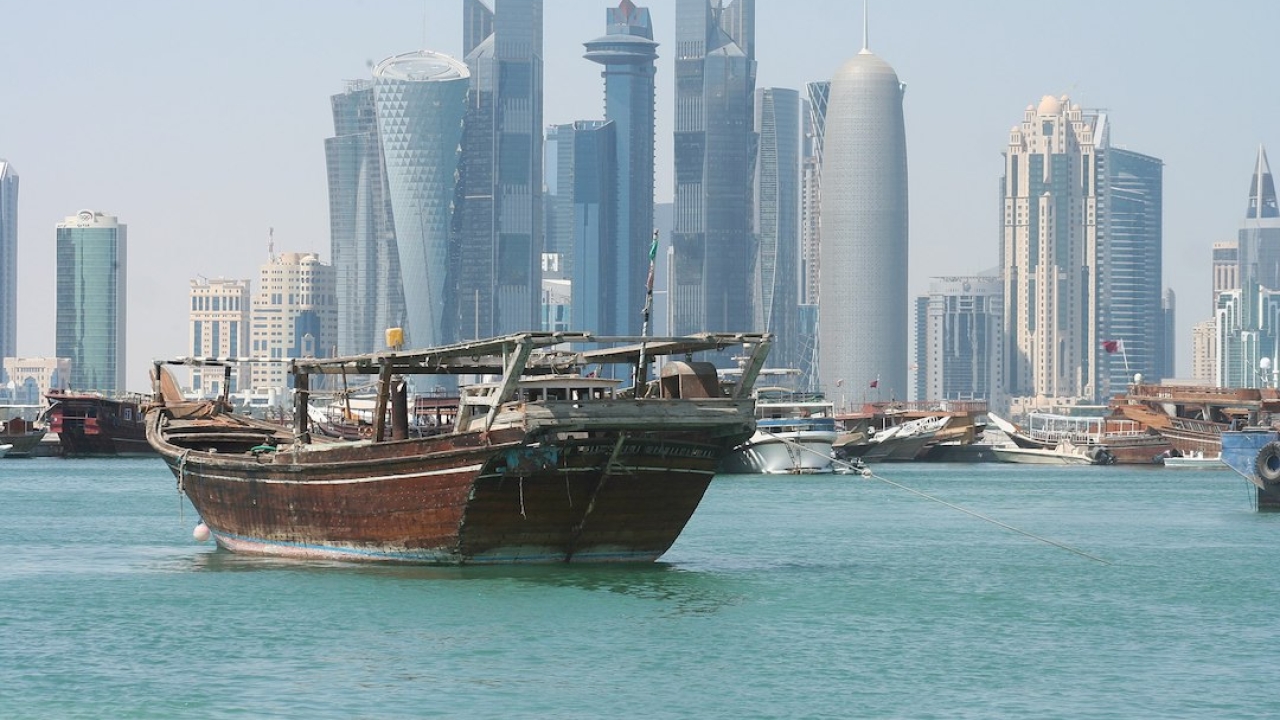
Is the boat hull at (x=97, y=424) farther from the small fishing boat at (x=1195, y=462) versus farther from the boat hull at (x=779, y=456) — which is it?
the small fishing boat at (x=1195, y=462)

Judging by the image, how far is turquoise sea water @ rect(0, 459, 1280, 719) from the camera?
29094 mm

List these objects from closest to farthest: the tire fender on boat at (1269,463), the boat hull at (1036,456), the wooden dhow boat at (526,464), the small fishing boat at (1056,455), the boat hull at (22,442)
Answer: the wooden dhow boat at (526,464), the tire fender on boat at (1269,463), the boat hull at (22,442), the small fishing boat at (1056,455), the boat hull at (1036,456)

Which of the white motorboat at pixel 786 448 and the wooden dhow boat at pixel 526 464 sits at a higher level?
the wooden dhow boat at pixel 526 464

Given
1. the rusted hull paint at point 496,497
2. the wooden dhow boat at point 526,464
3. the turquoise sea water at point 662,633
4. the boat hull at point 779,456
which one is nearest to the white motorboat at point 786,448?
the boat hull at point 779,456

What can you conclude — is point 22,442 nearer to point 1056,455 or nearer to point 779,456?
point 779,456

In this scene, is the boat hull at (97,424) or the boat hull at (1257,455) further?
the boat hull at (97,424)

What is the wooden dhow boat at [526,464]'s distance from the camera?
3844cm

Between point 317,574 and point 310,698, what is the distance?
1352 centimetres

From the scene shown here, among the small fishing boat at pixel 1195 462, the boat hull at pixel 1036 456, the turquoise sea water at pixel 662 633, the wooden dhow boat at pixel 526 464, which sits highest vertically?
the wooden dhow boat at pixel 526 464

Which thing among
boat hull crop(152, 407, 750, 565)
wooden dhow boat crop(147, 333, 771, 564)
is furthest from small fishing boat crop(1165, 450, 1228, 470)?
boat hull crop(152, 407, 750, 565)

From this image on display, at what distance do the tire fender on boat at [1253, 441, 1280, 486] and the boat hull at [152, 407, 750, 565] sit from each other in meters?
33.9

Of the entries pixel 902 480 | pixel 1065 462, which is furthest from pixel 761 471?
pixel 1065 462

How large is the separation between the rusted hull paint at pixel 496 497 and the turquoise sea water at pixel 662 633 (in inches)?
23.0

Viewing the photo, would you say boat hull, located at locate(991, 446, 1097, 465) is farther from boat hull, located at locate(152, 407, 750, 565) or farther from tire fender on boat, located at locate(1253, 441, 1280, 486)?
boat hull, located at locate(152, 407, 750, 565)
